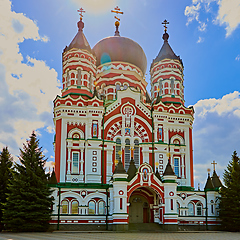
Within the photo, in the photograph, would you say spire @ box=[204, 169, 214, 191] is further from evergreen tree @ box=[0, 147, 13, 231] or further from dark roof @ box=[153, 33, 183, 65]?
evergreen tree @ box=[0, 147, 13, 231]

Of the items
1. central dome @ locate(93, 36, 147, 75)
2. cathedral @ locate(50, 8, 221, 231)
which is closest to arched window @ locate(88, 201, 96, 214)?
cathedral @ locate(50, 8, 221, 231)

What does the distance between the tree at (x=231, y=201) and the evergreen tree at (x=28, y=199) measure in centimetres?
1439

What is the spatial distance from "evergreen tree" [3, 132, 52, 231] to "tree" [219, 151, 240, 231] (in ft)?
47.2

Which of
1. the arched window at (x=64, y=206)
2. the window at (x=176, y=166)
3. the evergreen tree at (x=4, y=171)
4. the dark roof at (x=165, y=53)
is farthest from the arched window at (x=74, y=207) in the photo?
the dark roof at (x=165, y=53)

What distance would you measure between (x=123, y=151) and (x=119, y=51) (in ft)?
42.9

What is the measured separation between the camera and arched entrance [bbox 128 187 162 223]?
32219 millimetres

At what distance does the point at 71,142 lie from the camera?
3381cm

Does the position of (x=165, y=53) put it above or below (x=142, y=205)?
above

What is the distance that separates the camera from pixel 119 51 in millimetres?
42344

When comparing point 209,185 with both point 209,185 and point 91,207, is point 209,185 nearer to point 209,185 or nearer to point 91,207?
point 209,185

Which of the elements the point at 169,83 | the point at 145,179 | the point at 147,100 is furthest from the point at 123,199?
the point at 147,100

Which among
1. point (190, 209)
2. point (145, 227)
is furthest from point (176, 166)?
point (145, 227)

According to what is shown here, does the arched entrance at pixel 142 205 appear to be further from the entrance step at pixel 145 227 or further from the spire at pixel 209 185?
the spire at pixel 209 185

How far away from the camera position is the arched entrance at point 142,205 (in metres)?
32.2
